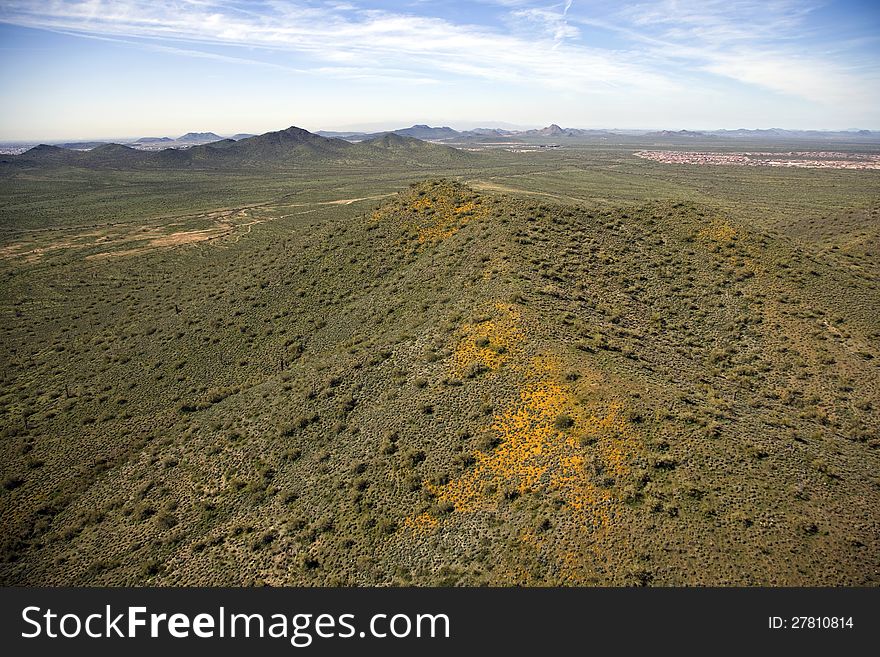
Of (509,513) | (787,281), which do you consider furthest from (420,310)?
(787,281)

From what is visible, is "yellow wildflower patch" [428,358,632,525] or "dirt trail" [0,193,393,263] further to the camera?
"dirt trail" [0,193,393,263]

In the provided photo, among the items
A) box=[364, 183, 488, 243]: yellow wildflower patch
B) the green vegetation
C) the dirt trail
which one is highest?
box=[364, 183, 488, 243]: yellow wildflower patch

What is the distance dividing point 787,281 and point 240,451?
160ft

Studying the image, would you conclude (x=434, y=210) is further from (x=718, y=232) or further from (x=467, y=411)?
(x=467, y=411)

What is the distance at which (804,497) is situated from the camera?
19.2m

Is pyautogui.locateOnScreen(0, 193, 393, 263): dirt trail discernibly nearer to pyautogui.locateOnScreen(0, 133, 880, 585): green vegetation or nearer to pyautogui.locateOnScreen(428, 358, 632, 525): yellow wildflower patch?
pyautogui.locateOnScreen(0, 133, 880, 585): green vegetation

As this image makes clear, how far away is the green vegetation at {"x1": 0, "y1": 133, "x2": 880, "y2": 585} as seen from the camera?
18.7 metres

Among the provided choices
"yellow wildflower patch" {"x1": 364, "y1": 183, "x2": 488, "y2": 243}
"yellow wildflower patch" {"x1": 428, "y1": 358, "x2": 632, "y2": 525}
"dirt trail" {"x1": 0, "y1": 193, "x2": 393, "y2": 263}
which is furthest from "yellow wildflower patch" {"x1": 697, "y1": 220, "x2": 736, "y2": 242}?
"dirt trail" {"x1": 0, "y1": 193, "x2": 393, "y2": 263}

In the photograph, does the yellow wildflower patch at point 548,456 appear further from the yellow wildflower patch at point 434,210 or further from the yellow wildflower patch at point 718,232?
the yellow wildflower patch at point 718,232

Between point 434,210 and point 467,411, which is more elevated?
point 434,210

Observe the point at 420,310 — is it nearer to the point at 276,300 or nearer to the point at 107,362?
the point at 276,300

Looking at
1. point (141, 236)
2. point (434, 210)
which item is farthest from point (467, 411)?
point (141, 236)

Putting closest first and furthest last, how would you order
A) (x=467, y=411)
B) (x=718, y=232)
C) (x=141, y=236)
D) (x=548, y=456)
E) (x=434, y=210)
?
(x=548, y=456) < (x=467, y=411) < (x=718, y=232) < (x=434, y=210) < (x=141, y=236)

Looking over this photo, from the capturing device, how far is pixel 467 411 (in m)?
25.4
